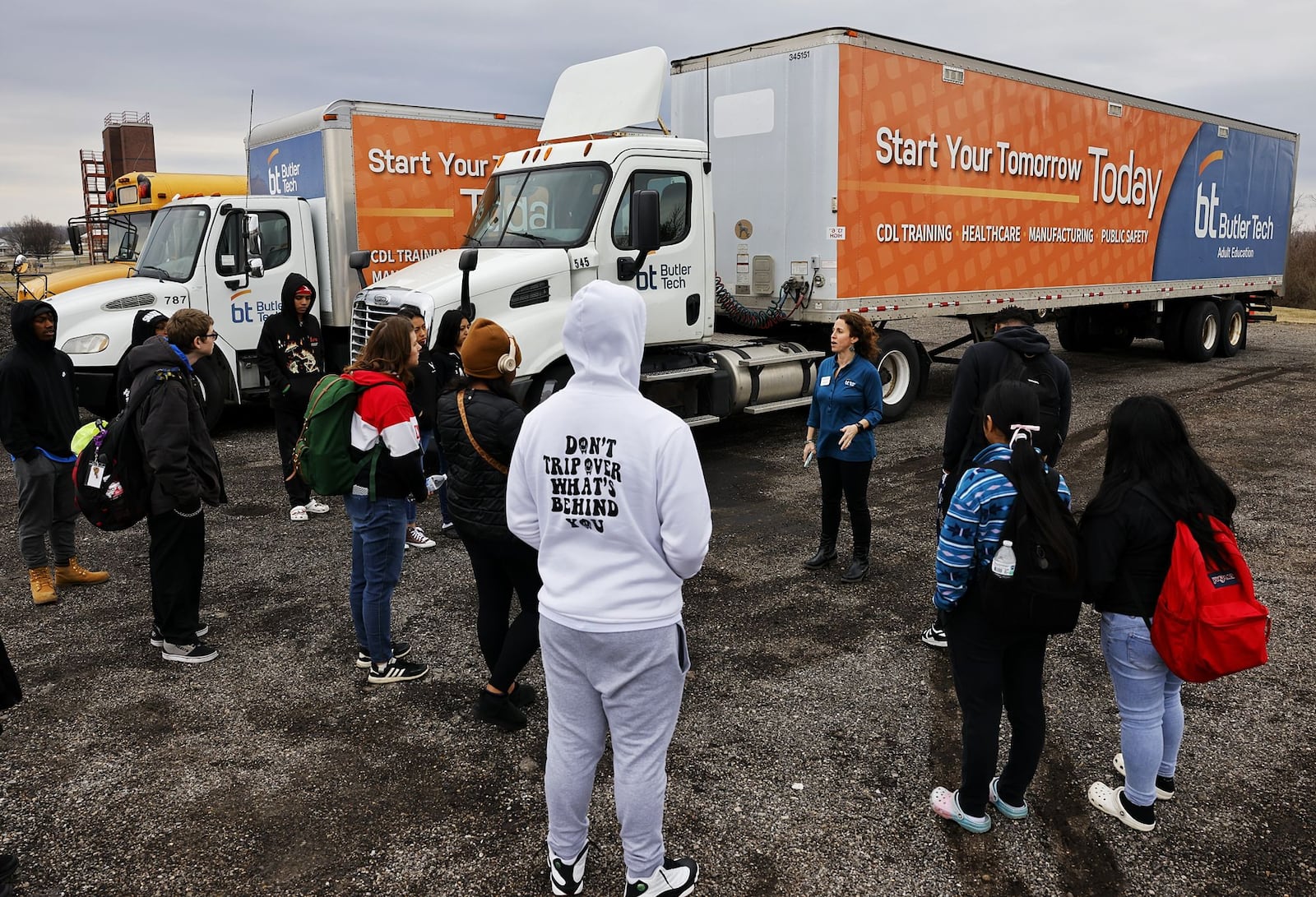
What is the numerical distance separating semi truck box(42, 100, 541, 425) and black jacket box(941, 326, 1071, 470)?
24.6 ft

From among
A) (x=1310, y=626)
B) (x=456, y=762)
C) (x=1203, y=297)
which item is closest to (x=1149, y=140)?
(x=1203, y=297)

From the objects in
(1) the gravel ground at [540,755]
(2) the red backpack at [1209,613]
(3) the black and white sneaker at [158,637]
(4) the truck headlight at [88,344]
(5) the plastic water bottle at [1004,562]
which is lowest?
(1) the gravel ground at [540,755]

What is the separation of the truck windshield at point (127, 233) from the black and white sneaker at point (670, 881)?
39.6ft

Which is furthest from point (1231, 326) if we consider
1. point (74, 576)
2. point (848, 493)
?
point (74, 576)

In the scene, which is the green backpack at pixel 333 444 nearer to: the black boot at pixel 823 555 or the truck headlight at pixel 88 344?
the black boot at pixel 823 555

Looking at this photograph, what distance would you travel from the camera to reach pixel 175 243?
10625 mm

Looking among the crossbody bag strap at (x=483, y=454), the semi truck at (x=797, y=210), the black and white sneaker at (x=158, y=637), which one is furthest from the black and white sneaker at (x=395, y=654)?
the semi truck at (x=797, y=210)

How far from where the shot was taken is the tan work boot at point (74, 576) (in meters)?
6.08

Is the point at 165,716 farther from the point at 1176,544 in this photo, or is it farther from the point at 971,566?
the point at 1176,544

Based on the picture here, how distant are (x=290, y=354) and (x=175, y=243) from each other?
14.4 feet

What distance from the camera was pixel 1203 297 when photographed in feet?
55.6

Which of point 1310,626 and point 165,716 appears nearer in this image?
point 165,716

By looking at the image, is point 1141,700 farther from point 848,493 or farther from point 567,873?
point 848,493

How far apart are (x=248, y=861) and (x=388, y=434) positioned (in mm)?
1763
